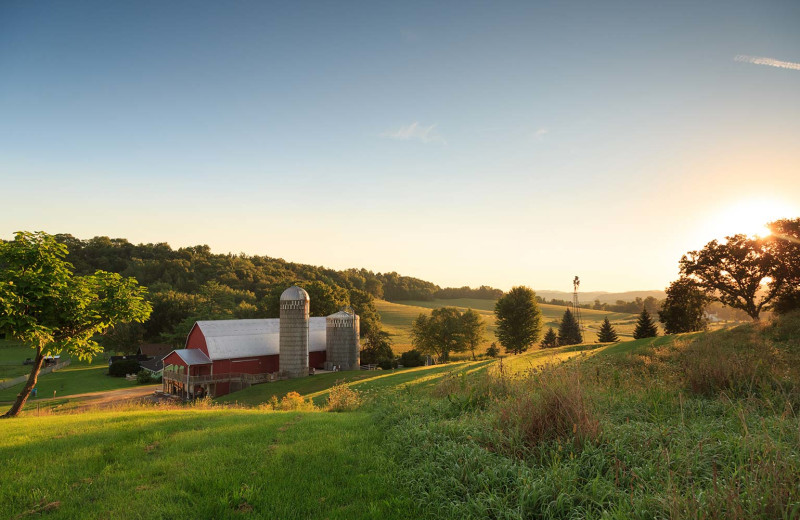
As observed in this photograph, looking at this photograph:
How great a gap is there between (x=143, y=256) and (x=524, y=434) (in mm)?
113411

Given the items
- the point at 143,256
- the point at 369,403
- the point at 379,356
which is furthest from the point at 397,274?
the point at 369,403

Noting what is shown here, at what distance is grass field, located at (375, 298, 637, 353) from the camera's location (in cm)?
7694

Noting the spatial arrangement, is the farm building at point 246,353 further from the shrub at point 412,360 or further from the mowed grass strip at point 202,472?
the mowed grass strip at point 202,472

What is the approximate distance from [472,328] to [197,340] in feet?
119

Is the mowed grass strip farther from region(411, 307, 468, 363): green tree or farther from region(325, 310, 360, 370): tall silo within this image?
region(411, 307, 468, 363): green tree

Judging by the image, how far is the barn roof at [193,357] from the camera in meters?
38.6

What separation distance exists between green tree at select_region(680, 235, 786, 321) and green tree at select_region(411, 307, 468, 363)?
28240 millimetres

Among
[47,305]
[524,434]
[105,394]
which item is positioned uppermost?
[47,305]

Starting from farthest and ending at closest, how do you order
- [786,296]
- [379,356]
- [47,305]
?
1. [379,356]
2. [786,296]
3. [47,305]

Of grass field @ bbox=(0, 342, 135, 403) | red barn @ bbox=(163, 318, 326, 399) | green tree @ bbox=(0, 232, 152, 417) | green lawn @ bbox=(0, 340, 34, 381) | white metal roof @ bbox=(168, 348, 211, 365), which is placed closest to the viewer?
green tree @ bbox=(0, 232, 152, 417)

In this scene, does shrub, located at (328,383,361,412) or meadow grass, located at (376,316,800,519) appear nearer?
meadow grass, located at (376,316,800,519)

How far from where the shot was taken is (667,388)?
9.20 metres

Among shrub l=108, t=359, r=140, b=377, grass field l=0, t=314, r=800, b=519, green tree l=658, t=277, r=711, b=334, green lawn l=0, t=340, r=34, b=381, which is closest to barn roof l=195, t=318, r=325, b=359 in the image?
shrub l=108, t=359, r=140, b=377

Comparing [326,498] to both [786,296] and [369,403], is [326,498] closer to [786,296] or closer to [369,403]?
[369,403]
